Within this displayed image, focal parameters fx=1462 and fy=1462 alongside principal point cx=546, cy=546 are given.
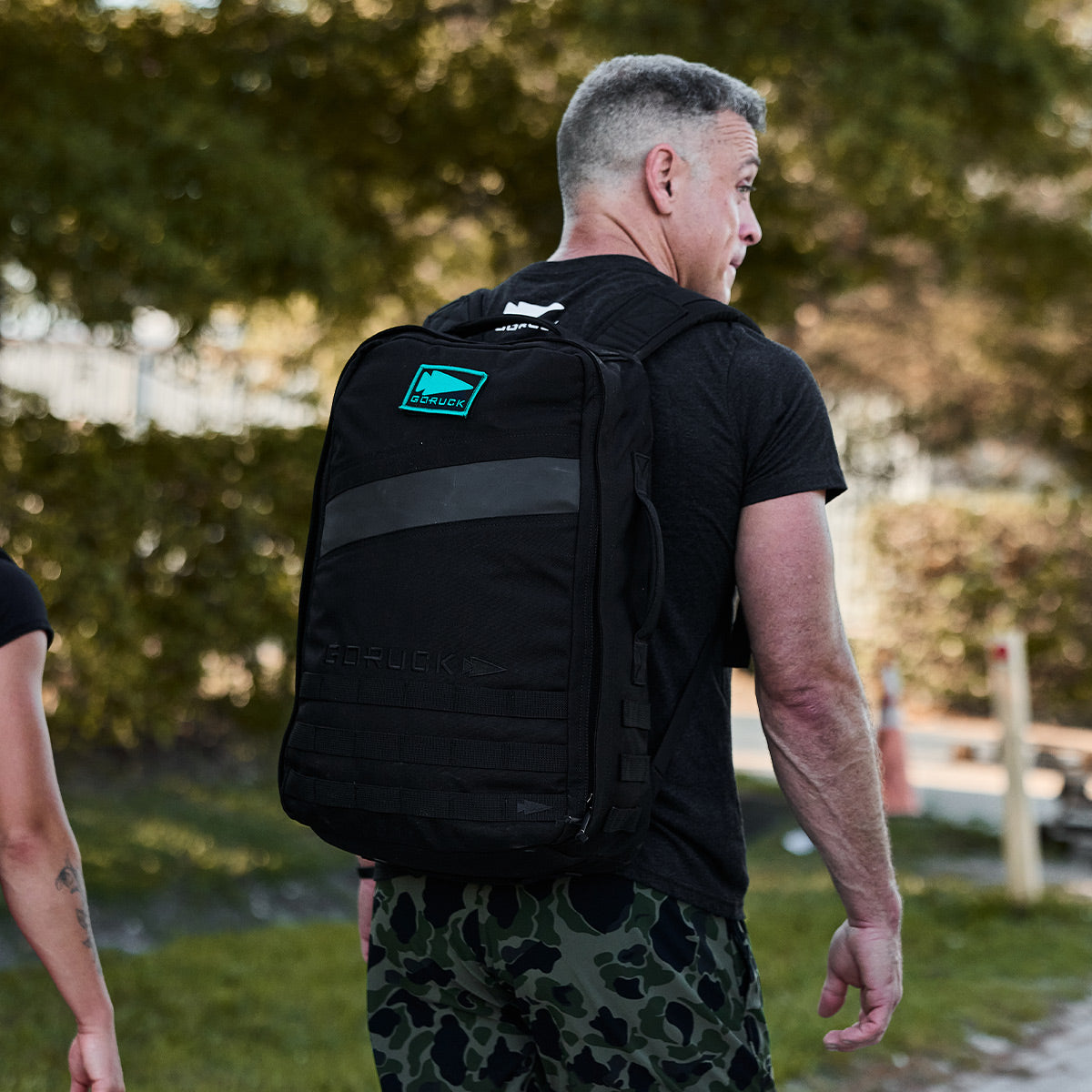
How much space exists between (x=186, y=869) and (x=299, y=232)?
2.90 m

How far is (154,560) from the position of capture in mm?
7992

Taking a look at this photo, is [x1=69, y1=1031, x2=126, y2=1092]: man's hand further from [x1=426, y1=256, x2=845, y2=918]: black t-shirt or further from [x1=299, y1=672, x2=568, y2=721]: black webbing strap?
[x1=426, y1=256, x2=845, y2=918]: black t-shirt

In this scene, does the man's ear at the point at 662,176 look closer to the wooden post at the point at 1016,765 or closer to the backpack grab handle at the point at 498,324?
the backpack grab handle at the point at 498,324

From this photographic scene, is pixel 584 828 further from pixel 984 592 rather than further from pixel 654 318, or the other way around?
pixel 984 592

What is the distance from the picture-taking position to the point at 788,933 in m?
6.24

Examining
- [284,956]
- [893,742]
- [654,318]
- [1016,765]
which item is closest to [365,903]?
[654,318]

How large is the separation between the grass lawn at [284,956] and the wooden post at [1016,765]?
133mm

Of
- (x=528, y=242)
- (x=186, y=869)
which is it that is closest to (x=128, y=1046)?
(x=186, y=869)

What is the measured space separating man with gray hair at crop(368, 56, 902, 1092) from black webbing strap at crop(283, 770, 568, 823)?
180mm

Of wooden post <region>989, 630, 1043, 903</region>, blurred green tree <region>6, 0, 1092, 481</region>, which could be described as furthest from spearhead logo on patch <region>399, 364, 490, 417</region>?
wooden post <region>989, 630, 1043, 903</region>

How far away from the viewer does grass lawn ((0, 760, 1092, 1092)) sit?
4.54 metres

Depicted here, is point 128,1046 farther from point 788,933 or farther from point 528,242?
point 528,242

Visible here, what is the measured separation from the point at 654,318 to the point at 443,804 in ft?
2.31

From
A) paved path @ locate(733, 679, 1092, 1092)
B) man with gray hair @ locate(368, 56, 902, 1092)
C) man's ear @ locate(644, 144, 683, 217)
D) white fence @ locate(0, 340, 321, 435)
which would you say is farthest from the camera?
white fence @ locate(0, 340, 321, 435)
